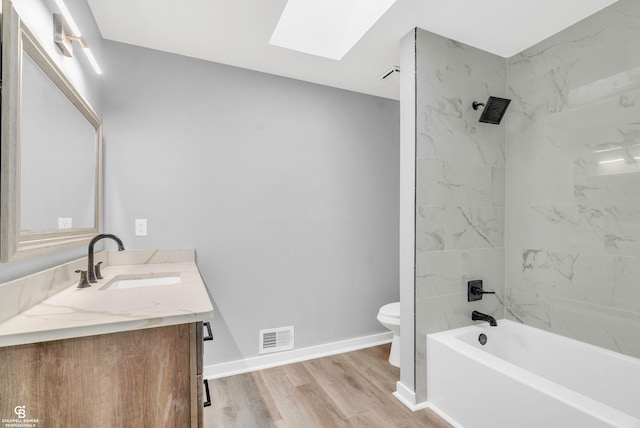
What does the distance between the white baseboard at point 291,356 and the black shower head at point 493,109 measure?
81.0 inches

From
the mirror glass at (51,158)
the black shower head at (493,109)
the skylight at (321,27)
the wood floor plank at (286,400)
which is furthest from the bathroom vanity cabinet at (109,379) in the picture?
the black shower head at (493,109)

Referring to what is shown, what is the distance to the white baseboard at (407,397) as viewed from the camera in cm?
190

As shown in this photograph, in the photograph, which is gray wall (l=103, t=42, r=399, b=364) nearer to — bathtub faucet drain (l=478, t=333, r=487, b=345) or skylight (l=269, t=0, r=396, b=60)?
skylight (l=269, t=0, r=396, b=60)

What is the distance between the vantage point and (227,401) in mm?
1952

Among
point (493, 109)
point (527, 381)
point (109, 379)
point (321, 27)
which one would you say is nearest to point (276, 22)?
point (321, 27)

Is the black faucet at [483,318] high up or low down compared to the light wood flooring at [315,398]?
up

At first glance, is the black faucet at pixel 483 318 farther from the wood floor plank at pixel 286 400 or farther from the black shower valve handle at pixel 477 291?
the wood floor plank at pixel 286 400

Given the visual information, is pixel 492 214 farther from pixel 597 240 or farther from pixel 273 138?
pixel 273 138

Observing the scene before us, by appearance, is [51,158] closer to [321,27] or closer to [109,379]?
[109,379]

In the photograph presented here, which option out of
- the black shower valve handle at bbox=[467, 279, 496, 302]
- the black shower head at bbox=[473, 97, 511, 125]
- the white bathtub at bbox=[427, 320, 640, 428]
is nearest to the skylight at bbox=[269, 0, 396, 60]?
the black shower head at bbox=[473, 97, 511, 125]

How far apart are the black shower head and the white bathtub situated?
146 cm

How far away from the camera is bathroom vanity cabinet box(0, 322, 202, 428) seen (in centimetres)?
88

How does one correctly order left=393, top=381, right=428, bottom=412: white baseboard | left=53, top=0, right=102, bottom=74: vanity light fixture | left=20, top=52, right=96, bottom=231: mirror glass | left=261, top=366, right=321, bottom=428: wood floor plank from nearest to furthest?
left=20, top=52, right=96, bottom=231: mirror glass
left=53, top=0, right=102, bottom=74: vanity light fixture
left=261, top=366, right=321, bottom=428: wood floor plank
left=393, top=381, right=428, bottom=412: white baseboard

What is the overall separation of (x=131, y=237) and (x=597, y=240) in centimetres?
296
